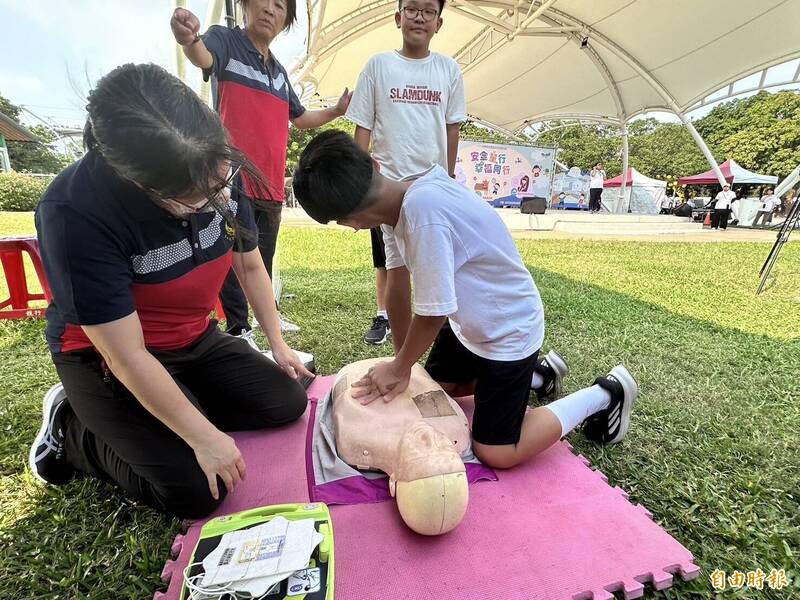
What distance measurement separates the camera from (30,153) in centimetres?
1708

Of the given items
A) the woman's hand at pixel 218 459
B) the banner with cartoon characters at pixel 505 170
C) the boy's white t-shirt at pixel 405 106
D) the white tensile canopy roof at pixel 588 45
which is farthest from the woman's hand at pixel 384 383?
the banner with cartoon characters at pixel 505 170

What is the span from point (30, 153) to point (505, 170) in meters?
18.1

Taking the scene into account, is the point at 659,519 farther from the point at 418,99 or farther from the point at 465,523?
the point at 418,99

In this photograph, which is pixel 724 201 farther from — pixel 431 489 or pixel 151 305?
pixel 151 305

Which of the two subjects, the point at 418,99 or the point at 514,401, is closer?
the point at 514,401

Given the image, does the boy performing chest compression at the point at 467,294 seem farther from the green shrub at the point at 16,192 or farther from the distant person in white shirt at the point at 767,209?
the distant person in white shirt at the point at 767,209

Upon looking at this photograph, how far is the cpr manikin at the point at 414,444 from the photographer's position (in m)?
1.26

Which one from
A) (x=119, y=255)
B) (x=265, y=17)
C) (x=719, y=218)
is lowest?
(x=719, y=218)

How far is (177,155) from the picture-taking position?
0.99 metres

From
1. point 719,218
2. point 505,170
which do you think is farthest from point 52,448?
point 719,218

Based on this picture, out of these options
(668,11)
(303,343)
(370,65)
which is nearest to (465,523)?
(303,343)

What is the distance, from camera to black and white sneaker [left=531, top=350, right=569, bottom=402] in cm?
221

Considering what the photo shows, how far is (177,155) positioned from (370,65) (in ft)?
6.55

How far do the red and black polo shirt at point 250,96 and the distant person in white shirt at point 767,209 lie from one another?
1840 cm
